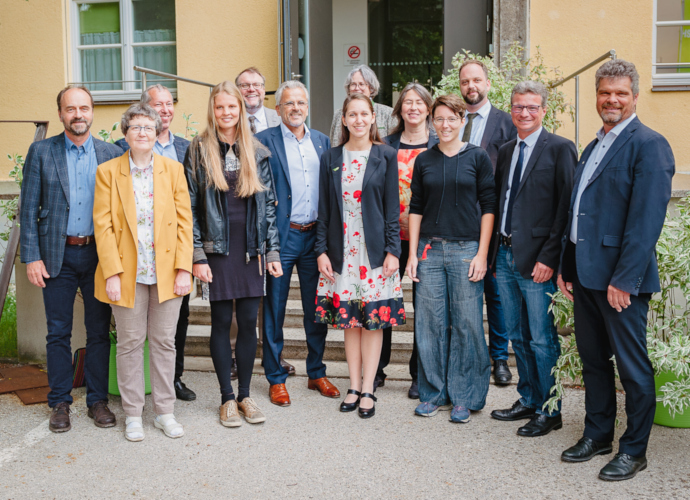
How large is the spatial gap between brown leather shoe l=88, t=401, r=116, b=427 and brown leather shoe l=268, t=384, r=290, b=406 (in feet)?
3.19

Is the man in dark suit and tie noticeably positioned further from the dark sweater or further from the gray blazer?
the gray blazer

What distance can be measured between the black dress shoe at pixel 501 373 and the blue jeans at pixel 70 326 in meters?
2.56

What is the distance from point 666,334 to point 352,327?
182cm

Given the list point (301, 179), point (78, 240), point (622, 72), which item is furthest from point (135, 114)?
point (622, 72)

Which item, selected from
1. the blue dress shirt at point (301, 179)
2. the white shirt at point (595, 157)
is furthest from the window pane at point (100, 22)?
the white shirt at point (595, 157)

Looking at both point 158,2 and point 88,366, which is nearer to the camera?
point 88,366

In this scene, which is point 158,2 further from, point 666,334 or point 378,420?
point 666,334

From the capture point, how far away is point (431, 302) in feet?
12.7

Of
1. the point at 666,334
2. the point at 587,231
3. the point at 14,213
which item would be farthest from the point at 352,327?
the point at 14,213

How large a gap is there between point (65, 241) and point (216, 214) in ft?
3.00

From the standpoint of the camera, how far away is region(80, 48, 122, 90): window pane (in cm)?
806

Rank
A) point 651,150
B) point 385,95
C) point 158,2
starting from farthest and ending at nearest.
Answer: point 385,95 → point 158,2 → point 651,150

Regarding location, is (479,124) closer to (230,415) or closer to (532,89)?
(532,89)

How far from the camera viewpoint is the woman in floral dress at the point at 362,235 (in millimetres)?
3871
